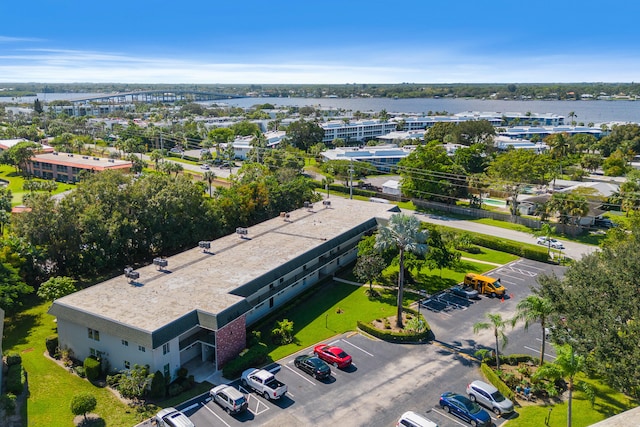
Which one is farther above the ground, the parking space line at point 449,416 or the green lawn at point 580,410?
the green lawn at point 580,410

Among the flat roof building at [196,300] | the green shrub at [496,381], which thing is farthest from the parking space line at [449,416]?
the flat roof building at [196,300]

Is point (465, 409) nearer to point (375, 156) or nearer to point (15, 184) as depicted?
point (375, 156)

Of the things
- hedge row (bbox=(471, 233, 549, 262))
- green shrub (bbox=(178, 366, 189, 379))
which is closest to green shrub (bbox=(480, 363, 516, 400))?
green shrub (bbox=(178, 366, 189, 379))

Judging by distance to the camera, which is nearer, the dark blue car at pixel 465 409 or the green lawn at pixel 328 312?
the dark blue car at pixel 465 409

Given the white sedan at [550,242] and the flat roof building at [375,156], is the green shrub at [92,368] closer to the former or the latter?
the white sedan at [550,242]

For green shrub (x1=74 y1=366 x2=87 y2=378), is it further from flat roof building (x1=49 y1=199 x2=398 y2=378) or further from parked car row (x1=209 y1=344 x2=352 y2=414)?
parked car row (x1=209 y1=344 x2=352 y2=414)

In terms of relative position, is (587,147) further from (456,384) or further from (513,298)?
(456,384)

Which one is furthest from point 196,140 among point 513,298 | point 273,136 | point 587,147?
point 513,298

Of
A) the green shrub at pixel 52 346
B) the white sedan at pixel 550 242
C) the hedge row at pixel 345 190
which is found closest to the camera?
the green shrub at pixel 52 346
